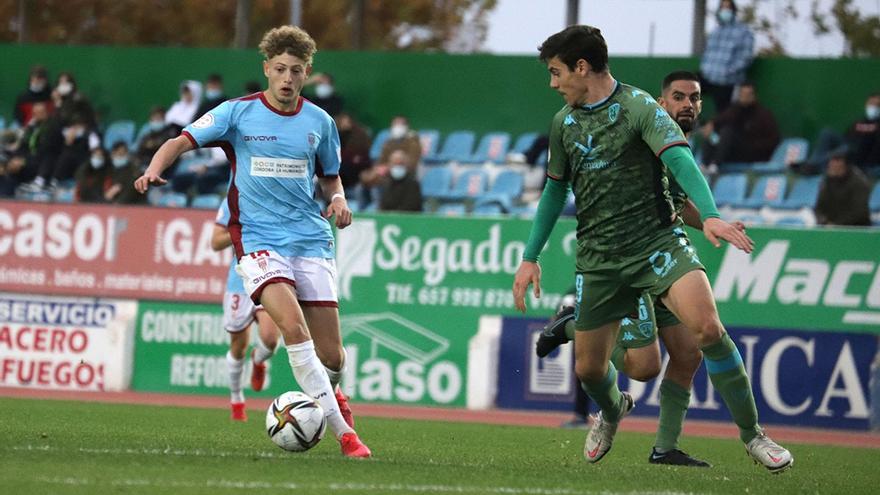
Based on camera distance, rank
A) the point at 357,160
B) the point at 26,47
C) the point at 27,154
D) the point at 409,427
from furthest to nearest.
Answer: the point at 26,47, the point at 27,154, the point at 357,160, the point at 409,427

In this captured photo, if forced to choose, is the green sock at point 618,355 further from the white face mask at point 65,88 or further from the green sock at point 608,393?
the white face mask at point 65,88

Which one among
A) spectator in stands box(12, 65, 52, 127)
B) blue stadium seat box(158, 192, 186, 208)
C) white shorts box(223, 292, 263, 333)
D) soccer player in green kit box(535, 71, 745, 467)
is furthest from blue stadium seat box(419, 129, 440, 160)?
soccer player in green kit box(535, 71, 745, 467)

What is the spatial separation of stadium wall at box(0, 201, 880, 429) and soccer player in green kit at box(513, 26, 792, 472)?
26.4 feet

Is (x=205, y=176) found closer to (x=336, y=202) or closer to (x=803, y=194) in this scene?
(x=803, y=194)

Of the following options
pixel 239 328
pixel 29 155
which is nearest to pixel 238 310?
pixel 239 328

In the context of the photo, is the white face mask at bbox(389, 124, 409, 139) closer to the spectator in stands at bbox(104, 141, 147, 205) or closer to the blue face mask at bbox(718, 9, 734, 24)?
the spectator in stands at bbox(104, 141, 147, 205)

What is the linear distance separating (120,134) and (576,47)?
15.8m

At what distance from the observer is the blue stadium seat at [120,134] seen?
75.3 feet

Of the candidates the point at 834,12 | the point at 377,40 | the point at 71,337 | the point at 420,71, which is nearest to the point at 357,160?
the point at 420,71

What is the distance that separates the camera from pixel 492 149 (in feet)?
→ 71.8

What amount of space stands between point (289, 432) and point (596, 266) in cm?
189

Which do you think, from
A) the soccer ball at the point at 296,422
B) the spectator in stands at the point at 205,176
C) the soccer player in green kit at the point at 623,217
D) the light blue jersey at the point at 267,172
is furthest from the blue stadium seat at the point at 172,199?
the soccer player in green kit at the point at 623,217

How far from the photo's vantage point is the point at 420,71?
74.9 ft

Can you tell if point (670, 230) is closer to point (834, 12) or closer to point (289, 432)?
point (289, 432)
